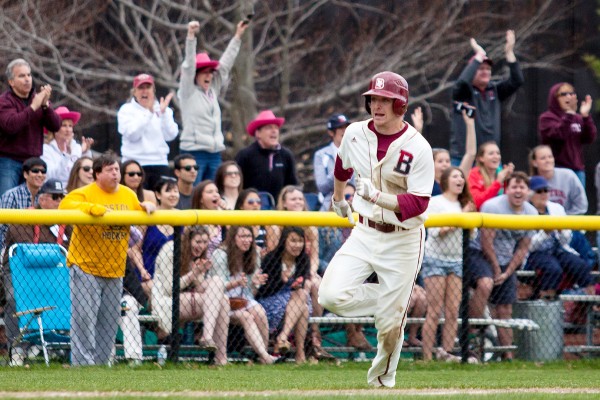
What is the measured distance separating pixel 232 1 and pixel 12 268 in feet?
27.5

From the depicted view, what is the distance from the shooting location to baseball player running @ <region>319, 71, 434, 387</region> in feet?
27.7

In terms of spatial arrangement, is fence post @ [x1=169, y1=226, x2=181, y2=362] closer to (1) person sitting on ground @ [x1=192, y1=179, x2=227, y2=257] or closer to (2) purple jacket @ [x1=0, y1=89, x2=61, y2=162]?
(1) person sitting on ground @ [x1=192, y1=179, x2=227, y2=257]

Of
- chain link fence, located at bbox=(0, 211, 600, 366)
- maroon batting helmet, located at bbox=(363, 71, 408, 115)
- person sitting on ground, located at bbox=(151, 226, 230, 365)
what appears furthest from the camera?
person sitting on ground, located at bbox=(151, 226, 230, 365)

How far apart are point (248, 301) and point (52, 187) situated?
7.29ft

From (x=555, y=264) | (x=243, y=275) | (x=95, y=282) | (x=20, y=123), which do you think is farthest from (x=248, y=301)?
(x=555, y=264)

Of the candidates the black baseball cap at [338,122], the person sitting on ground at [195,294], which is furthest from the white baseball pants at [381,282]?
the black baseball cap at [338,122]

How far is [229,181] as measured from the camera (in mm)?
12531

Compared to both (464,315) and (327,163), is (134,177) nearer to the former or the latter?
(327,163)

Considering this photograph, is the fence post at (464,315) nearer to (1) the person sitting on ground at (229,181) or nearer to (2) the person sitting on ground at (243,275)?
(2) the person sitting on ground at (243,275)

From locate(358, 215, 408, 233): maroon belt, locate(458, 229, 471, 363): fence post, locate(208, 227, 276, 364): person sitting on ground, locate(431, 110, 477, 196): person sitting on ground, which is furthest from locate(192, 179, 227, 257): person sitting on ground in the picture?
locate(358, 215, 408, 233): maroon belt

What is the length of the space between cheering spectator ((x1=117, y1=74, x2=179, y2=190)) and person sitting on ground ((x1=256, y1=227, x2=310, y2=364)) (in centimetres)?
227

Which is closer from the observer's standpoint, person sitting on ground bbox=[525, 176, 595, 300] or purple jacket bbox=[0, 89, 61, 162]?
purple jacket bbox=[0, 89, 61, 162]

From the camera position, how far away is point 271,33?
18.5m

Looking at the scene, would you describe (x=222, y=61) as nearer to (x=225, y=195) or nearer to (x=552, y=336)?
(x=225, y=195)
